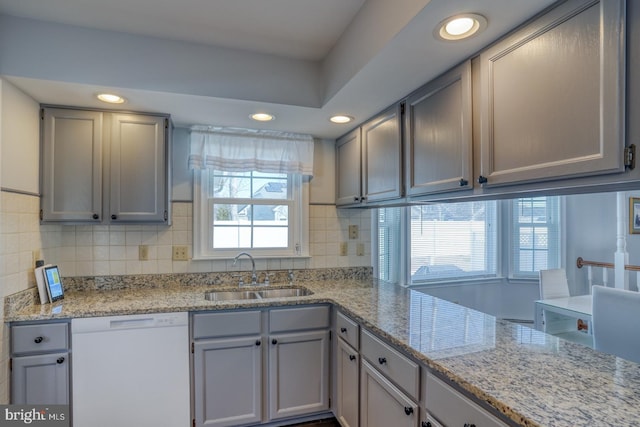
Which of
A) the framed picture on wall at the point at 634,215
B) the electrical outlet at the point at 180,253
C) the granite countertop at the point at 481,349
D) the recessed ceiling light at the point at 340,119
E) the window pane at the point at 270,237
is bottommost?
the granite countertop at the point at 481,349

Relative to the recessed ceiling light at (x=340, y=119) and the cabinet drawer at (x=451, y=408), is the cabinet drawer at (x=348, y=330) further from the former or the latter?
the recessed ceiling light at (x=340, y=119)

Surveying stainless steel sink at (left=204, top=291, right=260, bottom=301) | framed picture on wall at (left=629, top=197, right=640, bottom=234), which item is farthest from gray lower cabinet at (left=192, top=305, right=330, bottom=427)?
framed picture on wall at (left=629, top=197, right=640, bottom=234)

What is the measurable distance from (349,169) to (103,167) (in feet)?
5.51

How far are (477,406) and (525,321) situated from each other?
12.6 ft

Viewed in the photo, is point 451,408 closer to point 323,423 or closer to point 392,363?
point 392,363

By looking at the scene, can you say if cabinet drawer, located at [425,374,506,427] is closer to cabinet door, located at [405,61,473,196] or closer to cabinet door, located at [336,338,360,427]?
cabinet door, located at [336,338,360,427]

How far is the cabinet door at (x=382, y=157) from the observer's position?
2006 millimetres

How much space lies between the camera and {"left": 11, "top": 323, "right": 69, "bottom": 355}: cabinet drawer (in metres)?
1.75

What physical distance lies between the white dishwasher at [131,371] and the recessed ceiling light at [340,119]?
5.16ft

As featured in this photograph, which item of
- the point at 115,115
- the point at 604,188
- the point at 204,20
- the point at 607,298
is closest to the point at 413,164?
the point at 604,188

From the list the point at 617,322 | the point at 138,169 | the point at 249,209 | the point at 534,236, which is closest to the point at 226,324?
the point at 249,209

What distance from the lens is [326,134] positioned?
277 centimetres

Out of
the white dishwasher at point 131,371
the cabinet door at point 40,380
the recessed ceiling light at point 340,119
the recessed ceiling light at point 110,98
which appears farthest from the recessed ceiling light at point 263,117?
the cabinet door at point 40,380

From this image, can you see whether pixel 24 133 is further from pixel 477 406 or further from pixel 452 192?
pixel 477 406
